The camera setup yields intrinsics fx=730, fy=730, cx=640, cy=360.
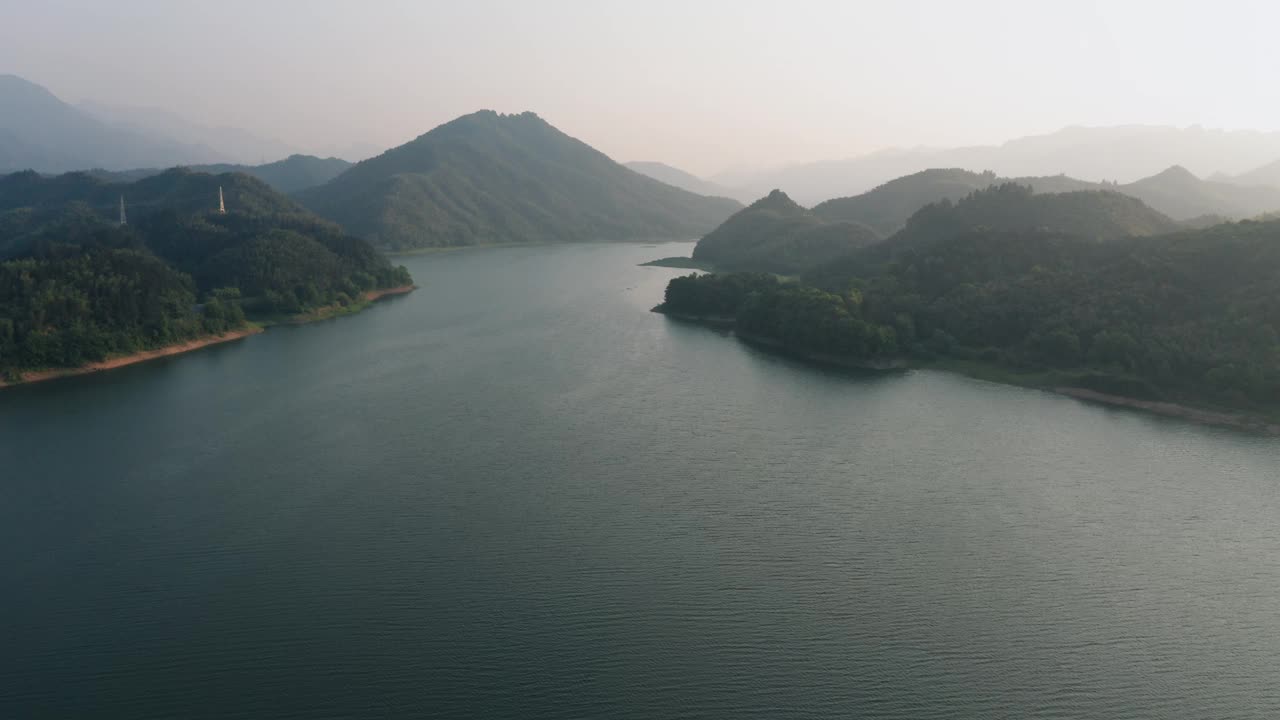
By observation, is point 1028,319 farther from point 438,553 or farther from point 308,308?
point 308,308

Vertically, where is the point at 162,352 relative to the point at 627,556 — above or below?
above

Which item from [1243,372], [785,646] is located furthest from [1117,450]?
[785,646]

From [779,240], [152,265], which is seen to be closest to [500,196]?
[779,240]

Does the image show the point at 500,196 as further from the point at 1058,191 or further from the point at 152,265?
the point at 152,265

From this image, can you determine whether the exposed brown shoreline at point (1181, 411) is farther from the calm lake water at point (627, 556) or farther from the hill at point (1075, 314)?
the calm lake water at point (627, 556)

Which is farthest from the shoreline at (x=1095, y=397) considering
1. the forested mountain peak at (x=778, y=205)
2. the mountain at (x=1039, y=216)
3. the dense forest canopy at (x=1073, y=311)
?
the forested mountain peak at (x=778, y=205)

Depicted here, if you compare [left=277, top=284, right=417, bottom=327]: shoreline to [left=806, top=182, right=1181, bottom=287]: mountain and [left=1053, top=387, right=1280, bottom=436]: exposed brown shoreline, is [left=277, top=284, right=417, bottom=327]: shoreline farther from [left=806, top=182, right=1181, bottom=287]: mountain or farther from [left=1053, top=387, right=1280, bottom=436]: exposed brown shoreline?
[left=1053, top=387, right=1280, bottom=436]: exposed brown shoreline
